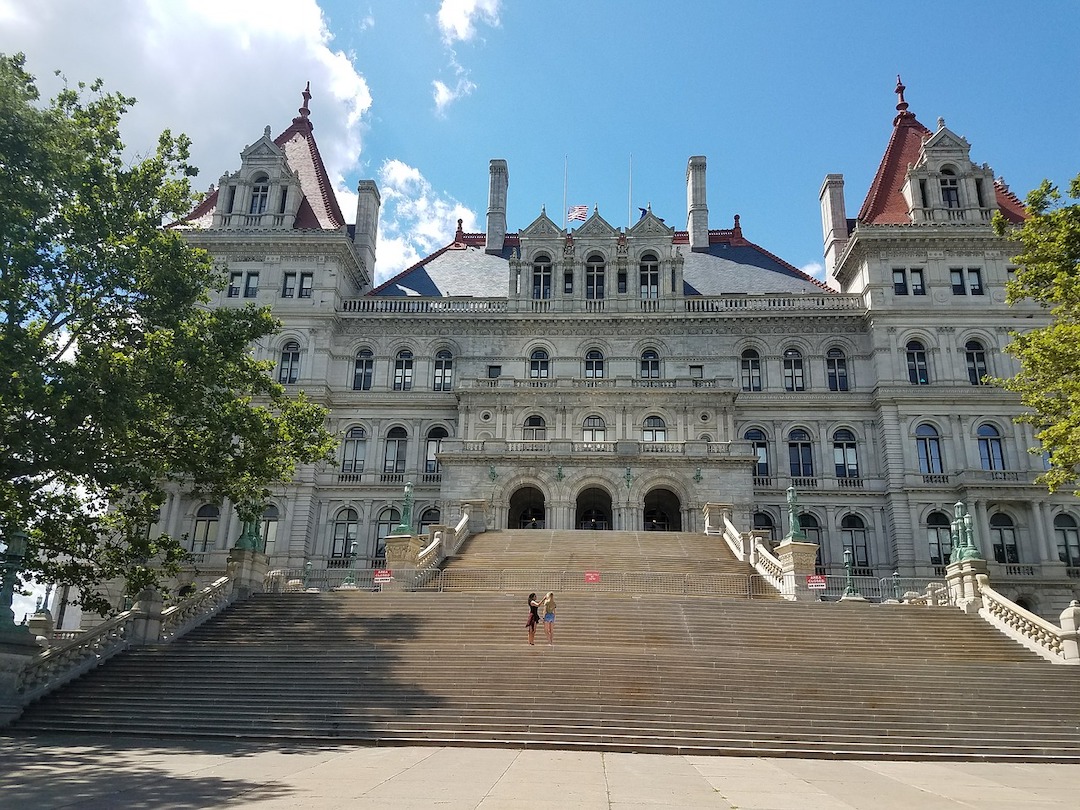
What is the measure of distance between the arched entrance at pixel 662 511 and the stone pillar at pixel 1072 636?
19526 millimetres

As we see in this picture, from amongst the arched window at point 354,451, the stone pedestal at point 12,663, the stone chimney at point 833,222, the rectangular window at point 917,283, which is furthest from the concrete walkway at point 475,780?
the stone chimney at point 833,222

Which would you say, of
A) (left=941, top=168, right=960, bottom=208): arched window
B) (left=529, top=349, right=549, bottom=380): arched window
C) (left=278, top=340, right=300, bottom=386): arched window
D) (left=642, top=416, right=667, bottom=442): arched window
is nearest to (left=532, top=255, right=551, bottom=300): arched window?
(left=529, top=349, right=549, bottom=380): arched window

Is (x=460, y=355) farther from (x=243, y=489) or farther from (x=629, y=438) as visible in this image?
(x=243, y=489)

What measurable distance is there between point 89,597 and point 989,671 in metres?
23.7

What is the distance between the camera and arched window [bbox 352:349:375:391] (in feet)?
146

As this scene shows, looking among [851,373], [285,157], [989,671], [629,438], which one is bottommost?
[989,671]

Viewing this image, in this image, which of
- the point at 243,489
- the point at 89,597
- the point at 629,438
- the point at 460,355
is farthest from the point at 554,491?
the point at 89,597

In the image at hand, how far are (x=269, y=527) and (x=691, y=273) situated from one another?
28699mm

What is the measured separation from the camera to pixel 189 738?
14.3 m

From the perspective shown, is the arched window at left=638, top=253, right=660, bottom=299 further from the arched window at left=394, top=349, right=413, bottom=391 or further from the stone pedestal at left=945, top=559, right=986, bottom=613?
the stone pedestal at left=945, top=559, right=986, bottom=613

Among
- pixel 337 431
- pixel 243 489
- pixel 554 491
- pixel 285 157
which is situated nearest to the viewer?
pixel 243 489

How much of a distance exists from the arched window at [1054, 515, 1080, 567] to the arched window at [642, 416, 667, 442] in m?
19.3

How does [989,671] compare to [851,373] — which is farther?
[851,373]

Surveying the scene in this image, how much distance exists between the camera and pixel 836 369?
4303 cm
